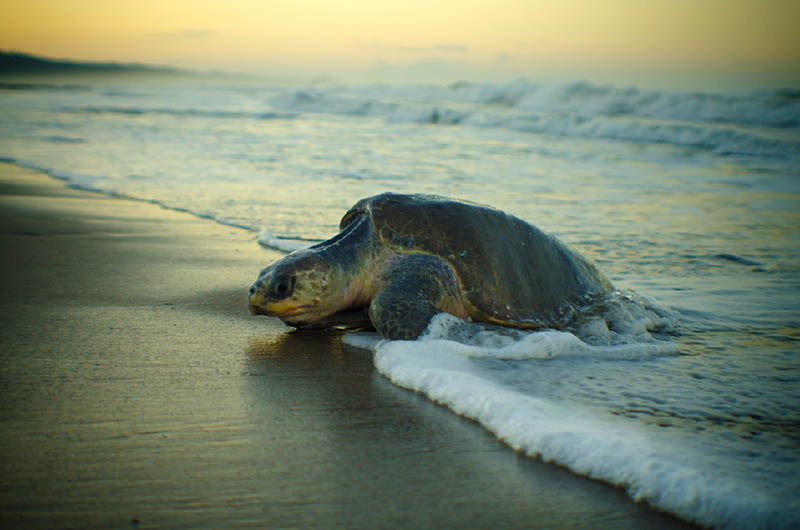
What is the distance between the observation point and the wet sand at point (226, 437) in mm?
1408

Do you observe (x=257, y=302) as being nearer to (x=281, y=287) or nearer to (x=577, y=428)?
(x=281, y=287)

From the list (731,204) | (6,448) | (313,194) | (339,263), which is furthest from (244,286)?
(731,204)

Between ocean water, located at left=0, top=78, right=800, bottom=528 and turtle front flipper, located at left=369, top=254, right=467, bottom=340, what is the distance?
0.07m

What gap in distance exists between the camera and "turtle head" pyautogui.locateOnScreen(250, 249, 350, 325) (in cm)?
270

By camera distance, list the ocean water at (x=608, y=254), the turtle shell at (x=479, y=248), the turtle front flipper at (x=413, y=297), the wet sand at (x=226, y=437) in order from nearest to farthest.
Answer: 1. the wet sand at (x=226, y=437)
2. the ocean water at (x=608, y=254)
3. the turtle front flipper at (x=413, y=297)
4. the turtle shell at (x=479, y=248)

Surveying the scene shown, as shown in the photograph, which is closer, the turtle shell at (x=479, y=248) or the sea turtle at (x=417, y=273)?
the sea turtle at (x=417, y=273)

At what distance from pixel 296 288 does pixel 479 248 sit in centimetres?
88

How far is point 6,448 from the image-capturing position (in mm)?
1615

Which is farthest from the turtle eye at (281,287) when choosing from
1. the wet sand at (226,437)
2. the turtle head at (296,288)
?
the wet sand at (226,437)

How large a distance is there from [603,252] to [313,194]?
3413 mm

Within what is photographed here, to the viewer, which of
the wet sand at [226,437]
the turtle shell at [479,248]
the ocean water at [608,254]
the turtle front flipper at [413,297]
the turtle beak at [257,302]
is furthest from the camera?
the turtle shell at [479,248]

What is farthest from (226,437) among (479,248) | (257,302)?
(479,248)

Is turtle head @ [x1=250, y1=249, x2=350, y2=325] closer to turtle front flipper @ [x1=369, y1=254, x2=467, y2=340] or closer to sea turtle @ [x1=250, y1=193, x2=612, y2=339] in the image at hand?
sea turtle @ [x1=250, y1=193, x2=612, y2=339]

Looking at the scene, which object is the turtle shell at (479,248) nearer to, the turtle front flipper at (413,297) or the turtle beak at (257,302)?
the turtle front flipper at (413,297)
